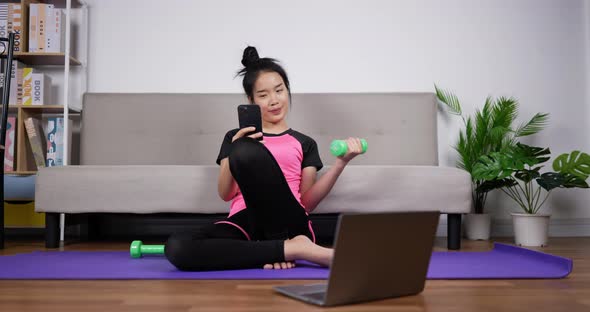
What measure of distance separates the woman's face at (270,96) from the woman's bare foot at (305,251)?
1.52ft

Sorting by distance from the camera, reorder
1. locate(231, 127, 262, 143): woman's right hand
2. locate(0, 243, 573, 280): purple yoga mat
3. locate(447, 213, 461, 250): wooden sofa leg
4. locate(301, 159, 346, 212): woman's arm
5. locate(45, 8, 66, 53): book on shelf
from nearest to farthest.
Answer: locate(0, 243, 573, 280): purple yoga mat
locate(231, 127, 262, 143): woman's right hand
locate(301, 159, 346, 212): woman's arm
locate(447, 213, 461, 250): wooden sofa leg
locate(45, 8, 66, 53): book on shelf

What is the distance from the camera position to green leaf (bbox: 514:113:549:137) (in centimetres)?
298

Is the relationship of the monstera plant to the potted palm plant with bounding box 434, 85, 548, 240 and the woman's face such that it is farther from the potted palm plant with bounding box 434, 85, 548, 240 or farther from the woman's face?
the woman's face

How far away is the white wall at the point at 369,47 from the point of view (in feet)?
10.4

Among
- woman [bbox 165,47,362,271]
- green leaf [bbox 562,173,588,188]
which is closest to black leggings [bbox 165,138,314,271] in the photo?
woman [bbox 165,47,362,271]

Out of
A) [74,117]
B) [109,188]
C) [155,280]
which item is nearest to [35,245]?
[109,188]

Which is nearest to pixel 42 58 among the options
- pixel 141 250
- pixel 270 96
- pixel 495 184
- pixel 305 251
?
pixel 141 250

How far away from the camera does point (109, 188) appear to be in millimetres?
2375

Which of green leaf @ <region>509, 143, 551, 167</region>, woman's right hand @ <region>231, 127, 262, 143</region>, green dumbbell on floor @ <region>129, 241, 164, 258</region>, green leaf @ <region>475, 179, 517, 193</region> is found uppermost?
woman's right hand @ <region>231, 127, 262, 143</region>

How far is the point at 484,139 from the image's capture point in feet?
9.55

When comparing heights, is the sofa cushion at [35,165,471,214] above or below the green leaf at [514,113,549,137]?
below

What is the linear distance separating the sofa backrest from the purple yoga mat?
0.98m

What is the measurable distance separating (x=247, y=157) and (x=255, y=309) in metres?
0.55

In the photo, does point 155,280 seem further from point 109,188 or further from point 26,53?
point 26,53
